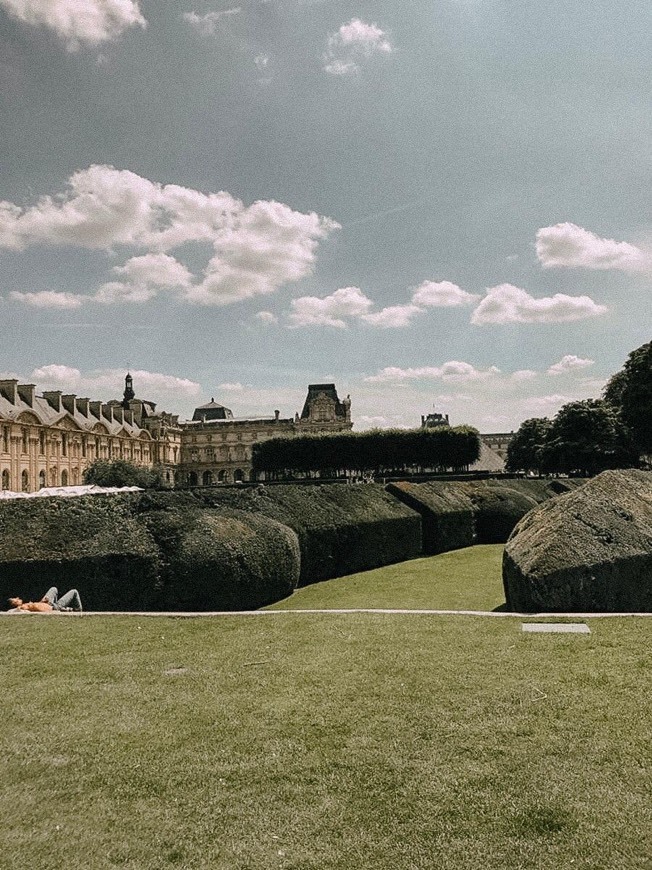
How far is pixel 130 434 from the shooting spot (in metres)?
99.1

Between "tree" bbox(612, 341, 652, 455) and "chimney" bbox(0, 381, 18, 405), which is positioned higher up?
"chimney" bbox(0, 381, 18, 405)

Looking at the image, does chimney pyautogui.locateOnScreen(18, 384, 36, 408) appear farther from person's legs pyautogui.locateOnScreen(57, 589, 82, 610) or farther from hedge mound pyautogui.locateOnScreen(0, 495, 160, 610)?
person's legs pyautogui.locateOnScreen(57, 589, 82, 610)

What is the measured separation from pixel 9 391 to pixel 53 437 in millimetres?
8464

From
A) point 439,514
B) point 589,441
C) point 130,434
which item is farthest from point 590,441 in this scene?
point 130,434

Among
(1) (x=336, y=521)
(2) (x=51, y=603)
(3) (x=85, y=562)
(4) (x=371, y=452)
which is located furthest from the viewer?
(4) (x=371, y=452)

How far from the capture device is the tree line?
61.9m

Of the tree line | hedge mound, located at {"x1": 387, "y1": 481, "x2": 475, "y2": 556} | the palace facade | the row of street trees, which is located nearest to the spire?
the palace facade

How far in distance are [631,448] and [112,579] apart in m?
49.7

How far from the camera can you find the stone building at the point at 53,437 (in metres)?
70.2

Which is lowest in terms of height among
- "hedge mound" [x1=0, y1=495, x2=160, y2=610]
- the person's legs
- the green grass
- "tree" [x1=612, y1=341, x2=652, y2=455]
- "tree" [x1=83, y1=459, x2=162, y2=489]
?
the green grass

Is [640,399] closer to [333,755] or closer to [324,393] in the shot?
[333,755]

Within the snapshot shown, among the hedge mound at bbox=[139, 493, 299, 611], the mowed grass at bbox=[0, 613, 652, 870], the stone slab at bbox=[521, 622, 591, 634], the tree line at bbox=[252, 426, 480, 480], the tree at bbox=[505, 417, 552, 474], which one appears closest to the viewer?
the mowed grass at bbox=[0, 613, 652, 870]

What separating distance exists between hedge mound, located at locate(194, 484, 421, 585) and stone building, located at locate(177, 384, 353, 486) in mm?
86609

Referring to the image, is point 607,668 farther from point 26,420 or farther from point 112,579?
point 26,420
